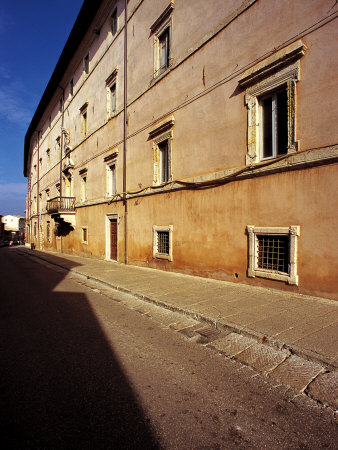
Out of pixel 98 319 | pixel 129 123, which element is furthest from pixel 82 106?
pixel 98 319

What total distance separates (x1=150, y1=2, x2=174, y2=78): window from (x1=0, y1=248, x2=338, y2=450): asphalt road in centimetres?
1041

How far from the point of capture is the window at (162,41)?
10188 mm

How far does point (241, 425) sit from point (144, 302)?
407 centimetres

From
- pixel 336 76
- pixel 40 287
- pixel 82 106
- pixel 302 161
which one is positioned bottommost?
pixel 40 287

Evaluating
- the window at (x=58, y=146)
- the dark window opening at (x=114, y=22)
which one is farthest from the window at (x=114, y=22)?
the window at (x=58, y=146)

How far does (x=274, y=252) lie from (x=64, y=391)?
5.48 meters

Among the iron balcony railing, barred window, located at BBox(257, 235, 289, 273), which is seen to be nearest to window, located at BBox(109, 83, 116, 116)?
the iron balcony railing

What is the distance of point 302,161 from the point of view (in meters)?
5.80

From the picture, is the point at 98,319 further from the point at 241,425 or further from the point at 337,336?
the point at 337,336

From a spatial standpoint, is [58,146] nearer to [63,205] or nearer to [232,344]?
[63,205]

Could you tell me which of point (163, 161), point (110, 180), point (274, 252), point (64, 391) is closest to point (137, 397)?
point (64, 391)

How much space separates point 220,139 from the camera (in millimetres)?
7836

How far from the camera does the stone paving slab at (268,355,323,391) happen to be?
2763 millimetres

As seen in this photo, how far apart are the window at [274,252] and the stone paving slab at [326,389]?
130 inches
